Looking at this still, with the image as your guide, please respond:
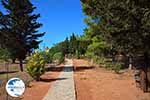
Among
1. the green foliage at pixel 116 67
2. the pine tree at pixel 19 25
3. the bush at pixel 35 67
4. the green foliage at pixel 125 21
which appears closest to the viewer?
the green foliage at pixel 125 21

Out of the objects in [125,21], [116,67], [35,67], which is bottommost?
[116,67]

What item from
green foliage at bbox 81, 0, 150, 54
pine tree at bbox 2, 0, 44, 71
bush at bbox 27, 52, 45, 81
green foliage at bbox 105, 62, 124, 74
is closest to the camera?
green foliage at bbox 81, 0, 150, 54

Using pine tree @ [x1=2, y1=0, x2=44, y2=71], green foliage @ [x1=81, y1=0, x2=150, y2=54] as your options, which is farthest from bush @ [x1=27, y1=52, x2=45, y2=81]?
pine tree @ [x1=2, y1=0, x2=44, y2=71]

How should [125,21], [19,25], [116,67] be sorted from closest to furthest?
1. [125,21]
2. [116,67]
3. [19,25]

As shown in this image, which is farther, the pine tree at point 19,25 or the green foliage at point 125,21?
the pine tree at point 19,25

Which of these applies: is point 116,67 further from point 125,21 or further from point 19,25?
point 125,21

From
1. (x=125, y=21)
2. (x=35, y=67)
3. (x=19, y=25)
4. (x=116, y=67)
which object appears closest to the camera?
(x=125, y=21)

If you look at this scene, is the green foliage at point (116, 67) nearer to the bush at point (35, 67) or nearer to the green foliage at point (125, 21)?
the bush at point (35, 67)

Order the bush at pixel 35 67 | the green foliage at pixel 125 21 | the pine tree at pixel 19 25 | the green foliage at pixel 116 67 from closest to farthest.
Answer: the green foliage at pixel 125 21 < the bush at pixel 35 67 < the green foliage at pixel 116 67 < the pine tree at pixel 19 25

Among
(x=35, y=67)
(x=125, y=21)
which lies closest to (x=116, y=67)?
(x=35, y=67)

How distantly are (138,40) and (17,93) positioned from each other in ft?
30.0

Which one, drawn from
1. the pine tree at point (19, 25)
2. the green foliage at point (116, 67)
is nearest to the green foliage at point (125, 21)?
the green foliage at point (116, 67)

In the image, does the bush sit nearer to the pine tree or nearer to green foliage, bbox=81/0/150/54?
green foliage, bbox=81/0/150/54

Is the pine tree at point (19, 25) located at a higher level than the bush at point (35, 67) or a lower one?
higher
